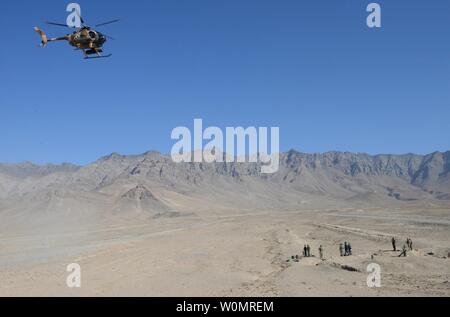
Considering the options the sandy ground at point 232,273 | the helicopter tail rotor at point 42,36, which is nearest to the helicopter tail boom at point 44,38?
the helicopter tail rotor at point 42,36

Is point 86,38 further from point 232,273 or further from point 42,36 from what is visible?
point 232,273

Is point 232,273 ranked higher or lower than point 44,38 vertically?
lower

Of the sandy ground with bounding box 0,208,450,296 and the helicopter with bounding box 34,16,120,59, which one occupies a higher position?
the helicopter with bounding box 34,16,120,59

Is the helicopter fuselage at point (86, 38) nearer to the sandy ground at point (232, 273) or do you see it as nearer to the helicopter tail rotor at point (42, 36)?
the helicopter tail rotor at point (42, 36)

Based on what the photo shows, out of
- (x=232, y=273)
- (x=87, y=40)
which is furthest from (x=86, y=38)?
(x=232, y=273)

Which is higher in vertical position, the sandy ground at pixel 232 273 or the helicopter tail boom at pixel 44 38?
the helicopter tail boom at pixel 44 38

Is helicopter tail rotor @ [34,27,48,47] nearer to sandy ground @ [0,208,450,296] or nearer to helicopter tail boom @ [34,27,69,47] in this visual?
helicopter tail boom @ [34,27,69,47]

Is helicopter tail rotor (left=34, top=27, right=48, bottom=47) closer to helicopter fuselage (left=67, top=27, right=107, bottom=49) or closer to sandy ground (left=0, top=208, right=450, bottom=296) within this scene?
helicopter fuselage (left=67, top=27, right=107, bottom=49)

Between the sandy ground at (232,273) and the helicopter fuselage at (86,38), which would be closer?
the sandy ground at (232,273)

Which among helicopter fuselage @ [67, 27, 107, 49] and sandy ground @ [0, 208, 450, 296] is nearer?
sandy ground @ [0, 208, 450, 296]

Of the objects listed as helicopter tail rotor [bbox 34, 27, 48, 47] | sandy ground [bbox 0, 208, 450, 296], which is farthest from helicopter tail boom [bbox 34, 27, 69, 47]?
sandy ground [bbox 0, 208, 450, 296]
